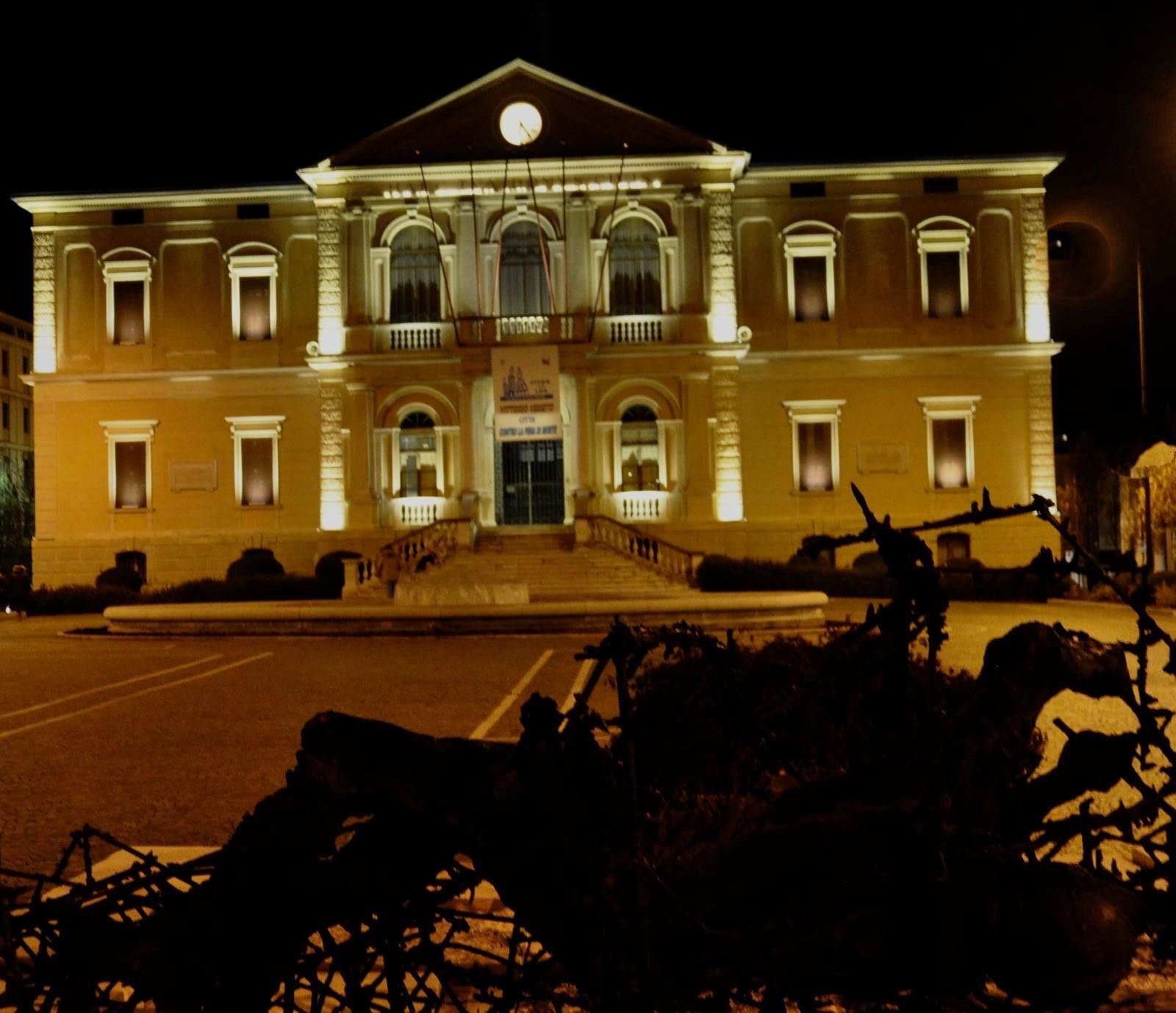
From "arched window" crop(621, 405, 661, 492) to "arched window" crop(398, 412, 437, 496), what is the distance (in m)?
5.62

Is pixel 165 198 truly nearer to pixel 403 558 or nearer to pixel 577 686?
pixel 403 558

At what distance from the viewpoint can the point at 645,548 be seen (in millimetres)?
28703

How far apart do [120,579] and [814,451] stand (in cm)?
2042

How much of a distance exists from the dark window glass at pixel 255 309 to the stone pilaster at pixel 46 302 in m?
5.87

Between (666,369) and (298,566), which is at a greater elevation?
(666,369)

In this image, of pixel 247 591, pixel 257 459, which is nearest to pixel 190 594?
pixel 247 591

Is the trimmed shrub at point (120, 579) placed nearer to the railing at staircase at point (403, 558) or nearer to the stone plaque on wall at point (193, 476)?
the stone plaque on wall at point (193, 476)

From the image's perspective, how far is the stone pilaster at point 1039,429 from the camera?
34.1 m

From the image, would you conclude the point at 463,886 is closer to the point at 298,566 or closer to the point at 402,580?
the point at 402,580

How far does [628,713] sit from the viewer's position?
184 centimetres

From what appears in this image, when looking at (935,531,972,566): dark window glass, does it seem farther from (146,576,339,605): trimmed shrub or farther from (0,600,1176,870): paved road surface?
(146,576,339,605): trimmed shrub

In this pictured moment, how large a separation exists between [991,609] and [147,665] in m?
16.1

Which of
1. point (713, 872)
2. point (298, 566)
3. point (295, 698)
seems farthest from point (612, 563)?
point (713, 872)

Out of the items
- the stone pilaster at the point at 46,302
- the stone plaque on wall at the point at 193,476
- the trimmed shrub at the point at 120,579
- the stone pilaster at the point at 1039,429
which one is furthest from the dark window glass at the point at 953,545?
the stone pilaster at the point at 46,302
